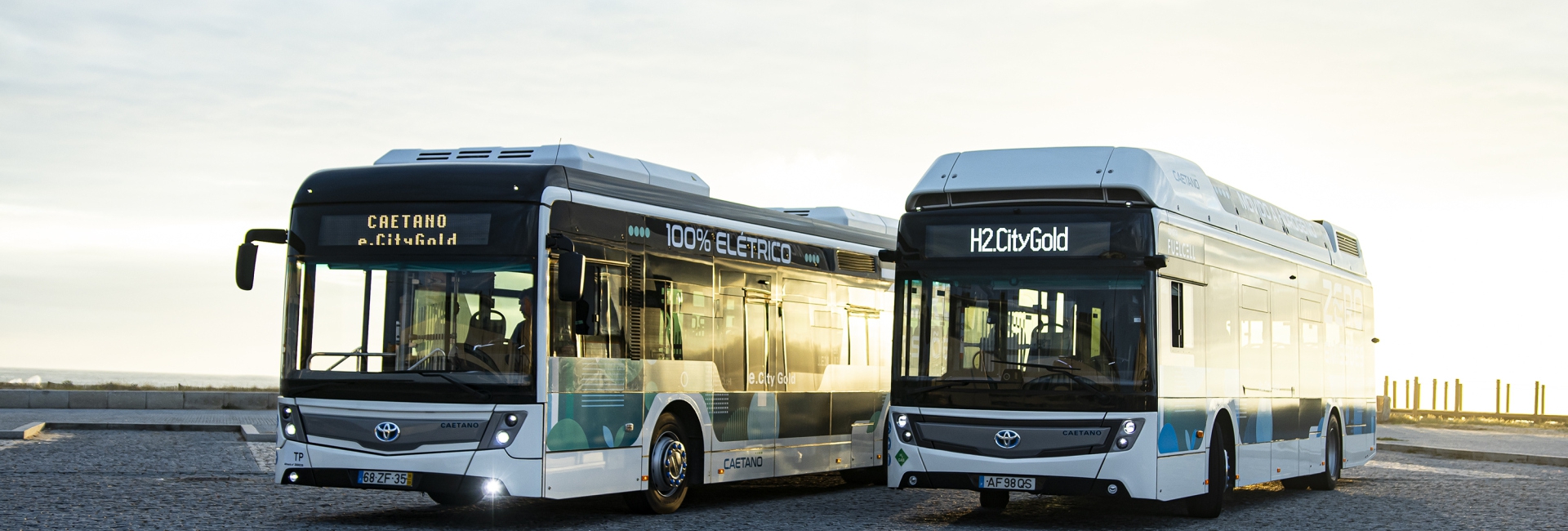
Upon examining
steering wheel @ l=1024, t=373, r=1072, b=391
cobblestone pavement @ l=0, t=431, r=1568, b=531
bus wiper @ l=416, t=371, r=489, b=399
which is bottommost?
cobblestone pavement @ l=0, t=431, r=1568, b=531

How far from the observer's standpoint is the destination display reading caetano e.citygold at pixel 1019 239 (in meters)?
12.0

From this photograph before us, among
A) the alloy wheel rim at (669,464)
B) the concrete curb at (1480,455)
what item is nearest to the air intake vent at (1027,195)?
the alloy wheel rim at (669,464)

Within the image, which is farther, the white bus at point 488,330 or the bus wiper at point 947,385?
the bus wiper at point 947,385

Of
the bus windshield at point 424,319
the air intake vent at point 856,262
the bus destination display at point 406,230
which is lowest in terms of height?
the bus windshield at point 424,319

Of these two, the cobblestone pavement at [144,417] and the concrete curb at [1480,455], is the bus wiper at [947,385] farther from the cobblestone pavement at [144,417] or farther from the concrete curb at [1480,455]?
the concrete curb at [1480,455]

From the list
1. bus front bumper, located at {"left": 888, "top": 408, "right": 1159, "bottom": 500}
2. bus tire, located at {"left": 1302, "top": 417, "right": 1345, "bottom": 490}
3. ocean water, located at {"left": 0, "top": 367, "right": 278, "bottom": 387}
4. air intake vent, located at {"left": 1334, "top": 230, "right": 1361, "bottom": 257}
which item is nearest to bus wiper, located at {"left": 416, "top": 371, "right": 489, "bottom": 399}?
bus front bumper, located at {"left": 888, "top": 408, "right": 1159, "bottom": 500}

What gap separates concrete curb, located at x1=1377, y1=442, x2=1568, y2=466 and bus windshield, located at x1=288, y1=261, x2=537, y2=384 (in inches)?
760

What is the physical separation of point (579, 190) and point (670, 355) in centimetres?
178

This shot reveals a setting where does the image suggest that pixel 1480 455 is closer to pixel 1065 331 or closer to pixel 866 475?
pixel 866 475

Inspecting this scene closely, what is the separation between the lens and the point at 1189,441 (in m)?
12.5

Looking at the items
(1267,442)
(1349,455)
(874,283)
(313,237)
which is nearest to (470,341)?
(313,237)

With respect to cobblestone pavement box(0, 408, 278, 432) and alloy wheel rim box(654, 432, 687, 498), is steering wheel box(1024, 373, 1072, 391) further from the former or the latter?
cobblestone pavement box(0, 408, 278, 432)

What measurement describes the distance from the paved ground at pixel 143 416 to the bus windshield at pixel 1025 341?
638 inches

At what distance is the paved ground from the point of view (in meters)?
27.4
